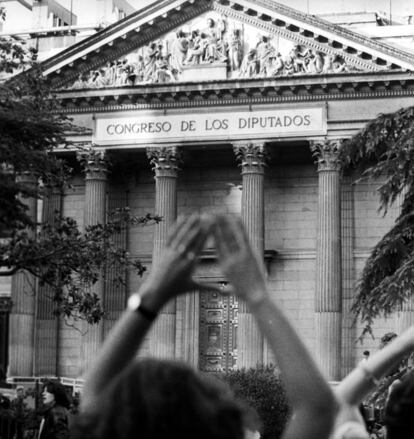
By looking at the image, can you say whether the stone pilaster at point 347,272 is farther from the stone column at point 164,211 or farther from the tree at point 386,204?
the tree at point 386,204

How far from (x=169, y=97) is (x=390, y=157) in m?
20.7

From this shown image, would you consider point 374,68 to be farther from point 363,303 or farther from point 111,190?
point 363,303

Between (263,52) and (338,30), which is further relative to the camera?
(263,52)

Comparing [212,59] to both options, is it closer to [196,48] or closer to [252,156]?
[196,48]

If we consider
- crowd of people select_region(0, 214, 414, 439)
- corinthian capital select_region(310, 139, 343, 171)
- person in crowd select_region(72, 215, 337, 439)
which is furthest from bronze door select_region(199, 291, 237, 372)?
person in crowd select_region(72, 215, 337, 439)

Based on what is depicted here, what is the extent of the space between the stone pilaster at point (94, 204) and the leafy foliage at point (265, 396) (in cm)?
1060

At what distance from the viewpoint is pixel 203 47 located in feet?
148

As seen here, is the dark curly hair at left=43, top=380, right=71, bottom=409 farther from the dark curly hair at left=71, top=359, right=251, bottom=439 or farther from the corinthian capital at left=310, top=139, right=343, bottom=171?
A: the corinthian capital at left=310, top=139, right=343, bottom=171

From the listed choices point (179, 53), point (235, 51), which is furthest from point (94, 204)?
point (235, 51)

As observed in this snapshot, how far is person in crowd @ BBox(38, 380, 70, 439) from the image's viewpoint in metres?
15.1

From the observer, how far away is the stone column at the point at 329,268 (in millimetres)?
41656

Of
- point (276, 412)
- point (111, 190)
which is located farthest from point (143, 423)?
point (111, 190)

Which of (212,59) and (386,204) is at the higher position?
(212,59)

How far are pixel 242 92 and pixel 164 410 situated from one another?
136ft
